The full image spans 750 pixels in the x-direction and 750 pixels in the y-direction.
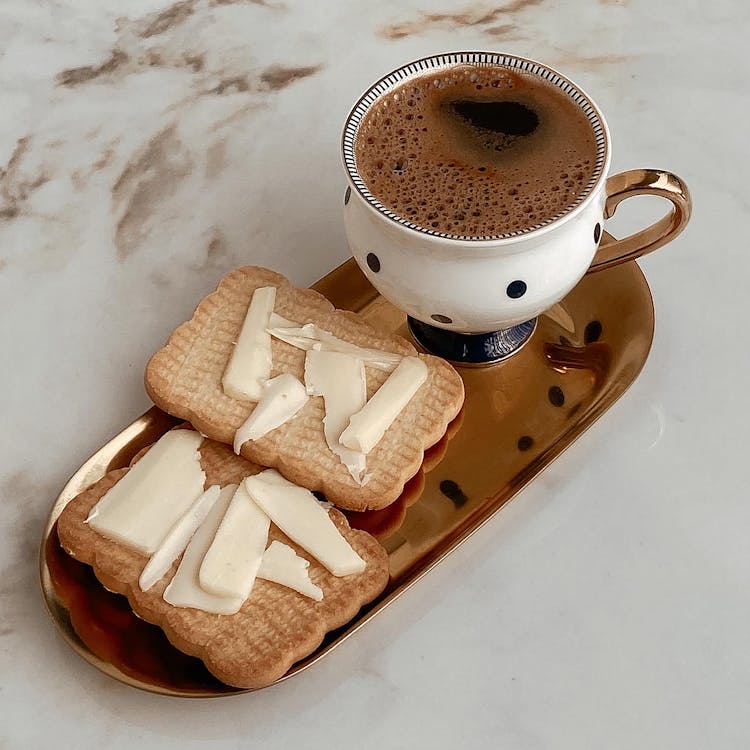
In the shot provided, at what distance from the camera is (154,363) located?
92 cm

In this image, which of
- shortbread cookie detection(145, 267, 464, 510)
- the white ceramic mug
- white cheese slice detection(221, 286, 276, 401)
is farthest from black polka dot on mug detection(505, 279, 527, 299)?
white cheese slice detection(221, 286, 276, 401)

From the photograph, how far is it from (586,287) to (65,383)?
0.49 m

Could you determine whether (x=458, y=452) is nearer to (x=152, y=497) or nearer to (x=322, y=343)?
(x=322, y=343)

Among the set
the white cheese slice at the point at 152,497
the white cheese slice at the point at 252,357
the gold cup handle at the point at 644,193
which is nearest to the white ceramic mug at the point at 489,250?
the gold cup handle at the point at 644,193

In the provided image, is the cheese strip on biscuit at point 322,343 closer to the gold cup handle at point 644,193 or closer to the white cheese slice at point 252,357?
the white cheese slice at point 252,357

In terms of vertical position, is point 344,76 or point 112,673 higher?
point 344,76

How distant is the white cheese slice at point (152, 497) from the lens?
819mm

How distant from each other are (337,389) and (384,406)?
42 mm

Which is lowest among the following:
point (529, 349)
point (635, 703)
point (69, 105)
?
point (635, 703)

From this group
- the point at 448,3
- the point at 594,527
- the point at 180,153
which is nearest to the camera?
the point at 594,527

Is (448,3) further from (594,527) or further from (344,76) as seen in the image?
(594,527)

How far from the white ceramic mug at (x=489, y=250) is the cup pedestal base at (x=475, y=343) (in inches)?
2.0

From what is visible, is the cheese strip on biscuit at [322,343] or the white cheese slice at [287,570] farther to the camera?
the cheese strip on biscuit at [322,343]

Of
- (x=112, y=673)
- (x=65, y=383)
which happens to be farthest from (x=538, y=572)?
(x=65, y=383)
